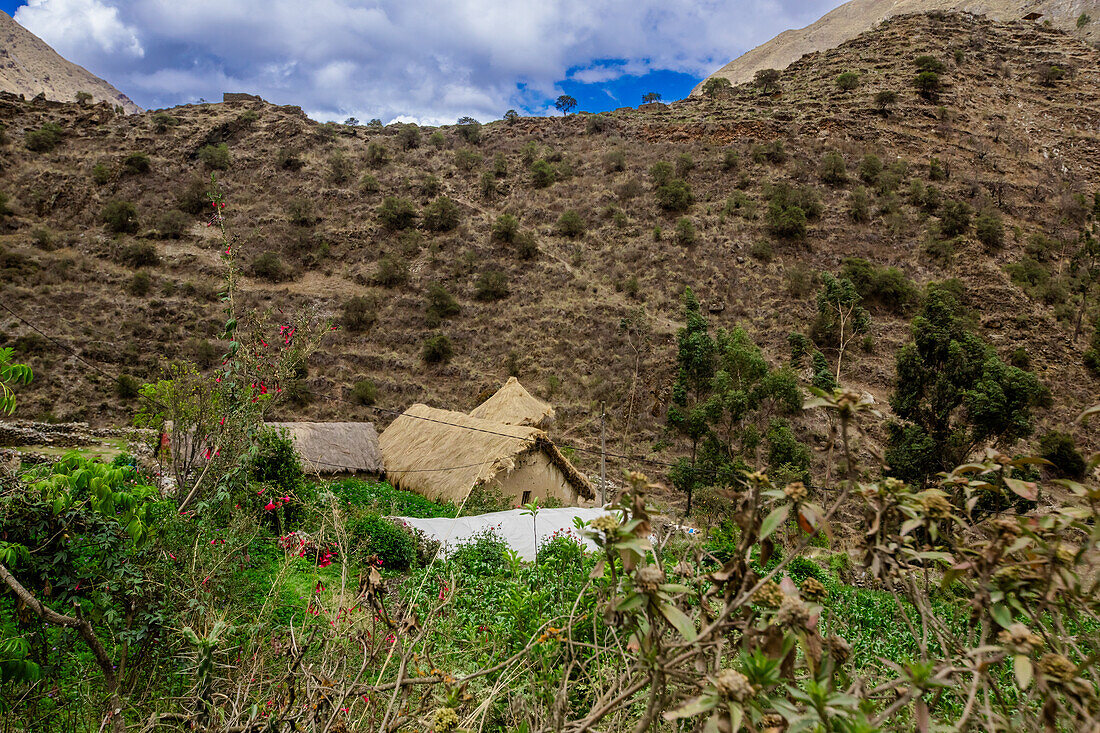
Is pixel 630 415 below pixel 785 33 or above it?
below

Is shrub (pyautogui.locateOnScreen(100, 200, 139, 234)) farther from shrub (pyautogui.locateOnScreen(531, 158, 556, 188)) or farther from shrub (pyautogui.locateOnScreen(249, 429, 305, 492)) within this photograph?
shrub (pyautogui.locateOnScreen(249, 429, 305, 492))

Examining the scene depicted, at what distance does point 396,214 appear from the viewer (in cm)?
3150

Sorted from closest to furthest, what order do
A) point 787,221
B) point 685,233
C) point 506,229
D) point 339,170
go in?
1. point 787,221
2. point 685,233
3. point 506,229
4. point 339,170

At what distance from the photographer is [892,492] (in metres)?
1.21

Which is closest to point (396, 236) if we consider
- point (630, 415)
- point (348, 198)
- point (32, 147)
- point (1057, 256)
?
point (348, 198)

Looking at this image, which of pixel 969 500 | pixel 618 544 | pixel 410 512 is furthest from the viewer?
pixel 410 512

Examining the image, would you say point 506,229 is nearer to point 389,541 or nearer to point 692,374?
point 692,374

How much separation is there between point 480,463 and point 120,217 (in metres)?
26.5

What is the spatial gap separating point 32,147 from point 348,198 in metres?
16.7

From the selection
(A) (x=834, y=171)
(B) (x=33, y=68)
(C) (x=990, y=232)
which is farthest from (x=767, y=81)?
(B) (x=33, y=68)

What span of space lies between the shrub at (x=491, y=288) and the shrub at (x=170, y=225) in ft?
50.0

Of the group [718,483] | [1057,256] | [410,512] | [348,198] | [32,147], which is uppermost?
[32,147]

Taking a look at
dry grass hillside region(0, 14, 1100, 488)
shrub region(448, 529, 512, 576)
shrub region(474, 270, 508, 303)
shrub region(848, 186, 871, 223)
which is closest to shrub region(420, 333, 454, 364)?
dry grass hillside region(0, 14, 1100, 488)

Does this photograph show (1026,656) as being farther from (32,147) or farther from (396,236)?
(32,147)
